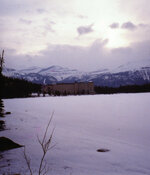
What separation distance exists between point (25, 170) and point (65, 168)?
1.50m

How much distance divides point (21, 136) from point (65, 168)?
654cm

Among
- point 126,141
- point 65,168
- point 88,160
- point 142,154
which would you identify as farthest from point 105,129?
point 65,168

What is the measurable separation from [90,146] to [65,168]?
12.3 ft

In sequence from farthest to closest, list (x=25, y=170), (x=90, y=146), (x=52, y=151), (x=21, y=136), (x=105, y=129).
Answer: (x=105, y=129), (x=21, y=136), (x=90, y=146), (x=52, y=151), (x=25, y=170)

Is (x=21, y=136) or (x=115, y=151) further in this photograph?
(x=21, y=136)

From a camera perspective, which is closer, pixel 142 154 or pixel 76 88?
pixel 142 154

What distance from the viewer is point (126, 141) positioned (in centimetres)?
1273

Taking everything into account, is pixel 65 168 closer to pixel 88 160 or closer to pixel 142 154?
pixel 88 160

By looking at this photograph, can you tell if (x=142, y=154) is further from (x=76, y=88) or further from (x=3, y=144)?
(x=76, y=88)

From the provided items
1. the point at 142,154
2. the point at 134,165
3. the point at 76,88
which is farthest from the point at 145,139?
the point at 76,88

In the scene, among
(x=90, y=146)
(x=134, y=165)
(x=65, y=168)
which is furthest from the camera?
(x=90, y=146)

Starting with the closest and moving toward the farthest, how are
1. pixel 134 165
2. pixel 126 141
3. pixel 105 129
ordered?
pixel 134 165
pixel 126 141
pixel 105 129

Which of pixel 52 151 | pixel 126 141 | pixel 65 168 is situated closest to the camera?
pixel 65 168

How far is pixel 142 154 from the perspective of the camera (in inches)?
398
